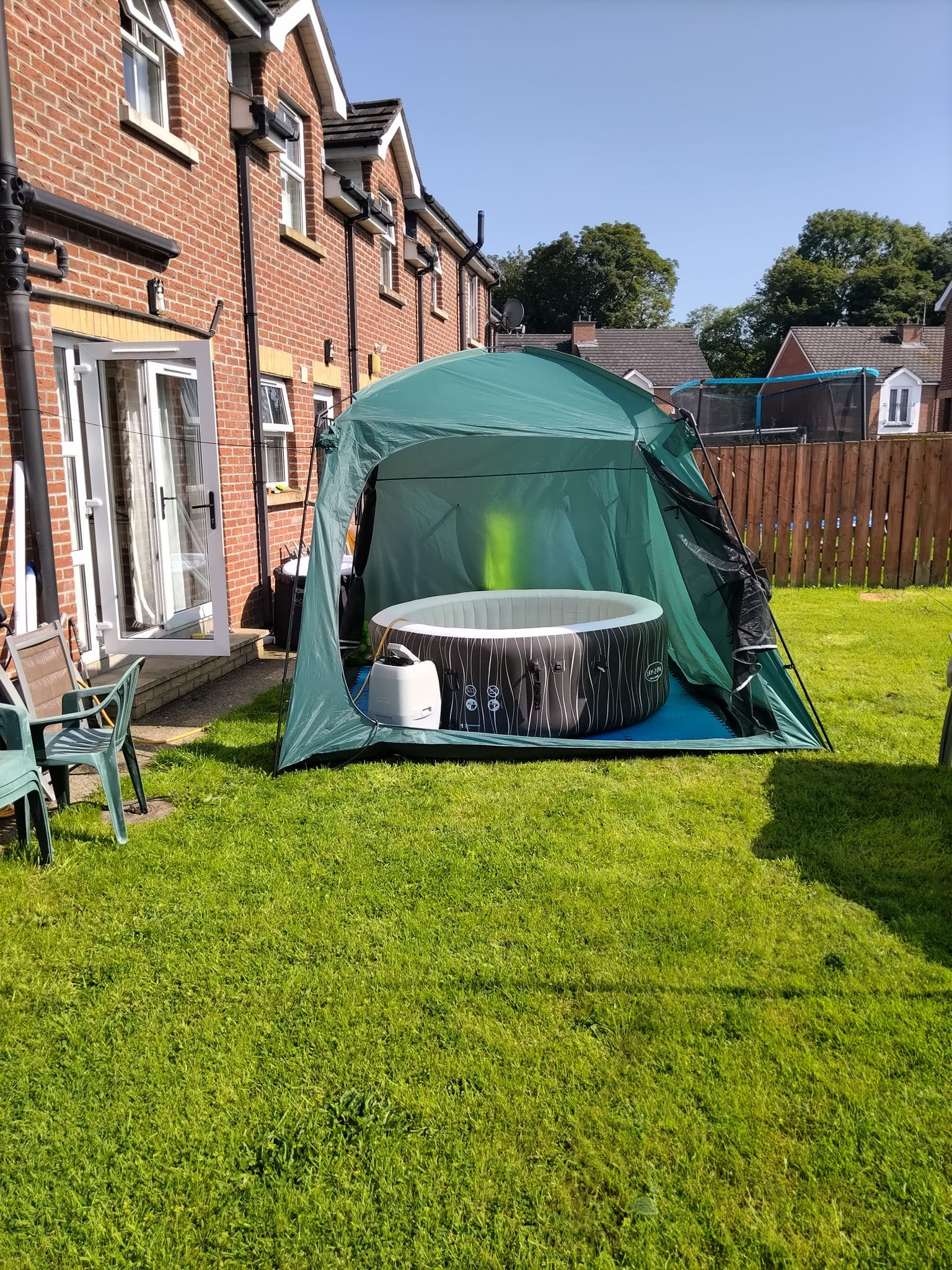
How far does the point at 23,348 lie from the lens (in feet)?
16.8

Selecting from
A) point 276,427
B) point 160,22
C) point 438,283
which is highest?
A: point 160,22

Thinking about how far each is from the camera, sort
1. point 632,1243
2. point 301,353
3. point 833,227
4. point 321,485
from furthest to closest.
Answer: point 833,227 → point 301,353 → point 321,485 → point 632,1243

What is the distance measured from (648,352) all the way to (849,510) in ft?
102

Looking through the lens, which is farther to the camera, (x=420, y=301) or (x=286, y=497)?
(x=420, y=301)

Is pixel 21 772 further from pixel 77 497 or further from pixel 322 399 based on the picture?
pixel 322 399

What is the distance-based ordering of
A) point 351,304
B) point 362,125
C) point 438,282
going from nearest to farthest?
point 351,304
point 362,125
point 438,282

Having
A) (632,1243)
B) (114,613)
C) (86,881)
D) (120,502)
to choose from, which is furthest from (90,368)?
(632,1243)

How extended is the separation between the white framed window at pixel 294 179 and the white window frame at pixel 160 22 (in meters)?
2.27

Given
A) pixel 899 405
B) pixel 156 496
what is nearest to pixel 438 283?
pixel 156 496

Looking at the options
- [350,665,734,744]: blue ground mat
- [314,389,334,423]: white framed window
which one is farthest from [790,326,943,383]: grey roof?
[350,665,734,744]: blue ground mat

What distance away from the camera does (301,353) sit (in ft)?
32.2

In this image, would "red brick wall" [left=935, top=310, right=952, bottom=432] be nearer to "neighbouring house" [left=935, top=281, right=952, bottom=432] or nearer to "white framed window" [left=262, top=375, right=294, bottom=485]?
"neighbouring house" [left=935, top=281, right=952, bottom=432]

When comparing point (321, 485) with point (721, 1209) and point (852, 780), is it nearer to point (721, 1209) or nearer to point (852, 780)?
point (852, 780)

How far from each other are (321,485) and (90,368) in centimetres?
194
